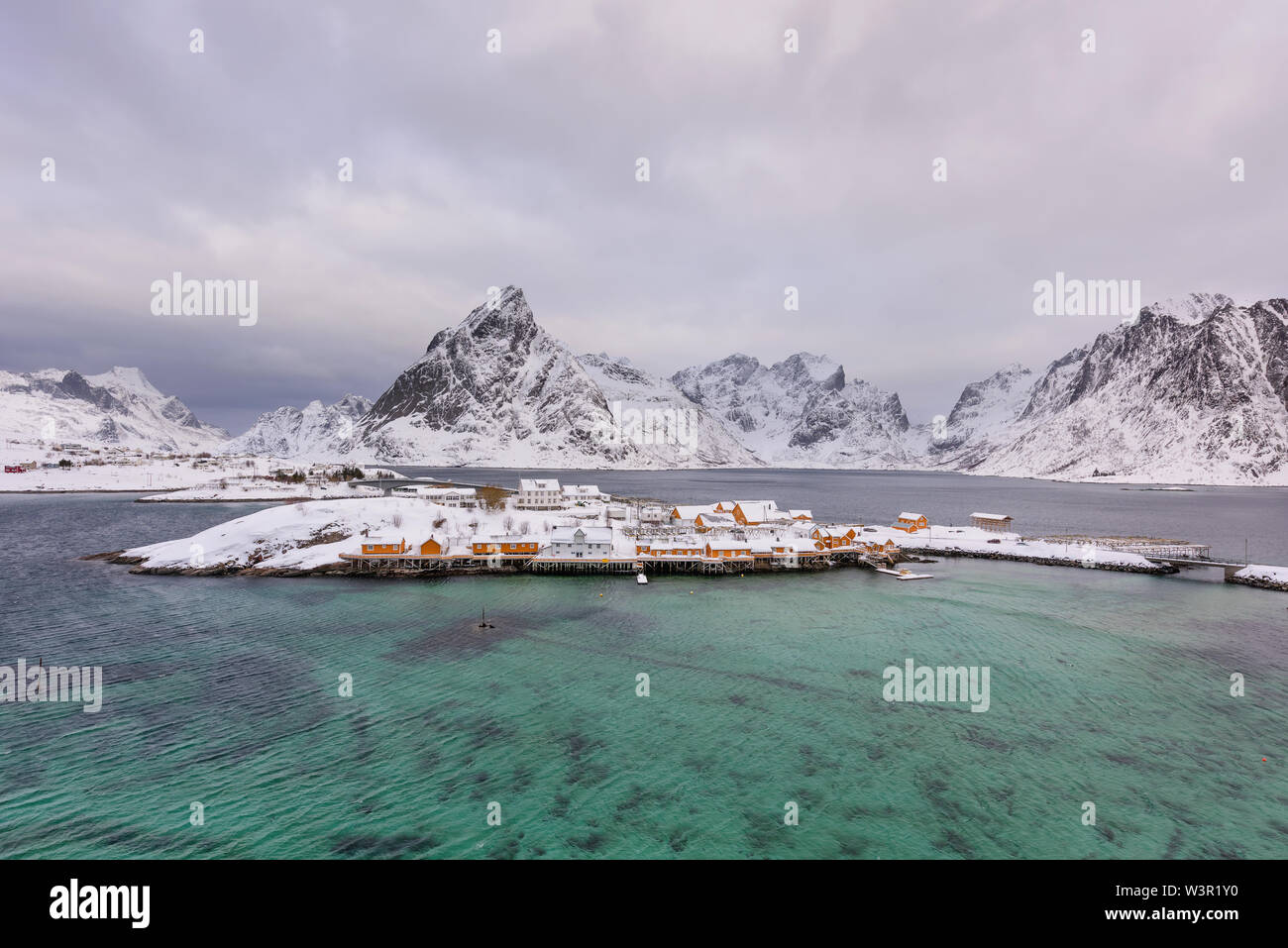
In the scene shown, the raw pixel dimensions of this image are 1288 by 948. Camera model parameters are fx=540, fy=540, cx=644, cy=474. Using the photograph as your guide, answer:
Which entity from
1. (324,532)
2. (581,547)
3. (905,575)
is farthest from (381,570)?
(905,575)

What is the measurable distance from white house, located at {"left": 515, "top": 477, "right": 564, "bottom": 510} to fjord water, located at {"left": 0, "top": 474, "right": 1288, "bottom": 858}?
6662 cm

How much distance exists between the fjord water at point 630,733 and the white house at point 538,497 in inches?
2623

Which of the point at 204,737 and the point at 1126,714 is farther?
the point at 1126,714

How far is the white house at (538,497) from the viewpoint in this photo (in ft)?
383

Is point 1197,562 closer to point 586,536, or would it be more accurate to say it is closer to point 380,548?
point 586,536

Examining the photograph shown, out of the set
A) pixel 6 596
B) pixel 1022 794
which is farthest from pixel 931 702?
pixel 6 596

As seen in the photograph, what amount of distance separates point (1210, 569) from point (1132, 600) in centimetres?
2923

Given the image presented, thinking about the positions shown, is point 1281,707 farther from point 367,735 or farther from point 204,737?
point 204,737

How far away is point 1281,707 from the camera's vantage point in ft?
100

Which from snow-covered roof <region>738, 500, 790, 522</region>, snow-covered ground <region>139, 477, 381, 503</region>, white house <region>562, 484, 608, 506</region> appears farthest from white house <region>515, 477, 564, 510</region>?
snow-covered roof <region>738, 500, 790, 522</region>

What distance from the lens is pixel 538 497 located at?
395 ft

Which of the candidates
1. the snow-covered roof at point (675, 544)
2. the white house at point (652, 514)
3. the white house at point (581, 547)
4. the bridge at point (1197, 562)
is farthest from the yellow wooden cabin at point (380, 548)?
the bridge at point (1197, 562)

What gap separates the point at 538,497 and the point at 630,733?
3793 inches
